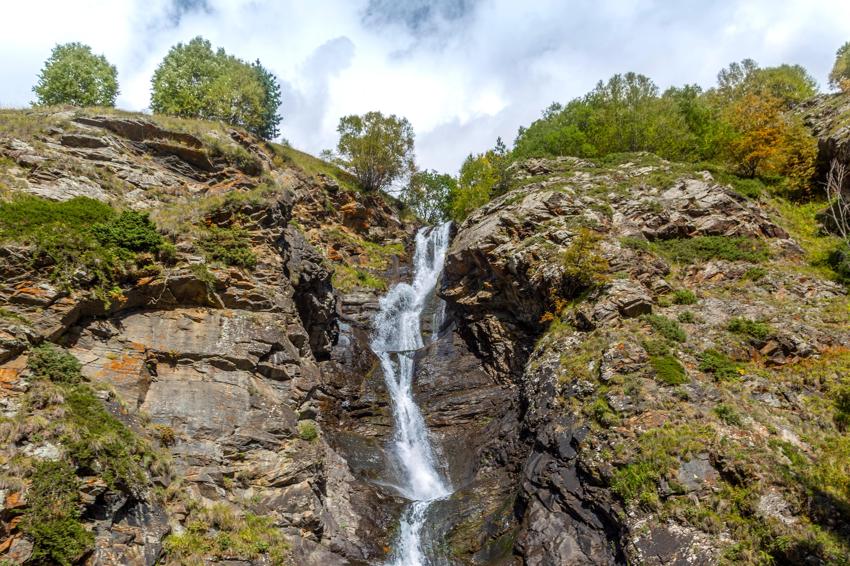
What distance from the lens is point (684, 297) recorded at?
23172 millimetres

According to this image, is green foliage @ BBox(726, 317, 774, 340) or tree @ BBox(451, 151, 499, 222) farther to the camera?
tree @ BBox(451, 151, 499, 222)

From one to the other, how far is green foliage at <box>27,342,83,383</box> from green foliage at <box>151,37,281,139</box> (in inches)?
1376

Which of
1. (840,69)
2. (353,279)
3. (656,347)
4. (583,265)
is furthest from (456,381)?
(840,69)

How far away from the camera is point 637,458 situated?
16.8 meters

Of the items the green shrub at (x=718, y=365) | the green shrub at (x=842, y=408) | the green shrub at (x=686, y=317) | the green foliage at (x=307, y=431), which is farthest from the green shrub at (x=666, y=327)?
the green foliage at (x=307, y=431)

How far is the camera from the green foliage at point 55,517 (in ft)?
35.9

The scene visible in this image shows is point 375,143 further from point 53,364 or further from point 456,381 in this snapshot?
point 53,364

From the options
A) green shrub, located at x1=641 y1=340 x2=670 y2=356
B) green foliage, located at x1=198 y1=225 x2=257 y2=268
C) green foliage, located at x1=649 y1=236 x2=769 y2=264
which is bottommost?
green shrub, located at x1=641 y1=340 x2=670 y2=356

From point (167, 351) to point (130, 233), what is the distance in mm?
5059

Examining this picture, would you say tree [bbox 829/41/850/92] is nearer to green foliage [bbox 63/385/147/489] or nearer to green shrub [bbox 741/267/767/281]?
green shrub [bbox 741/267/767/281]

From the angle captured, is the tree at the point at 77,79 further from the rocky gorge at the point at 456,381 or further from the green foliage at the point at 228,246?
the green foliage at the point at 228,246

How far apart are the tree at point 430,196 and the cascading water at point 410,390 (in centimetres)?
1698

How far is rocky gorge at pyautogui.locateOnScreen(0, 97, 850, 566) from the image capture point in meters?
14.1

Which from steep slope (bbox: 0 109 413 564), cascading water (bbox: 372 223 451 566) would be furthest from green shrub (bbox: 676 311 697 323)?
steep slope (bbox: 0 109 413 564)
